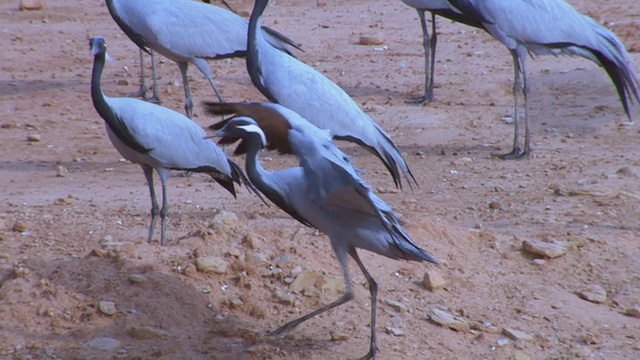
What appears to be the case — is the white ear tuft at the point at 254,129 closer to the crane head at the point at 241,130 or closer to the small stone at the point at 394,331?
the crane head at the point at 241,130

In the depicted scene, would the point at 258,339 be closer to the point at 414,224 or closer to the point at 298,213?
the point at 298,213

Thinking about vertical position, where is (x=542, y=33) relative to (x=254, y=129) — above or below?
below

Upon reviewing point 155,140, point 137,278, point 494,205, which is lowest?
point 494,205

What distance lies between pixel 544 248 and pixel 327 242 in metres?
1.39

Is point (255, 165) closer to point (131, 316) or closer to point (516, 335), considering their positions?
point (131, 316)

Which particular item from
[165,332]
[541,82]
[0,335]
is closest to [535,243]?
[165,332]

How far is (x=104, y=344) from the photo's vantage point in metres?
4.88

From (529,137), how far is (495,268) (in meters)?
3.03

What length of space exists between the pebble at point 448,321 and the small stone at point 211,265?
46.3 inches

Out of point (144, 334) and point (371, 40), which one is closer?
point (144, 334)

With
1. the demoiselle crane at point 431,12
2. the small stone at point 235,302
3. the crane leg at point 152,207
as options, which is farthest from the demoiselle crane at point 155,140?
the demoiselle crane at point 431,12

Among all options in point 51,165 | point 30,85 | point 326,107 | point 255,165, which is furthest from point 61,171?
point 255,165

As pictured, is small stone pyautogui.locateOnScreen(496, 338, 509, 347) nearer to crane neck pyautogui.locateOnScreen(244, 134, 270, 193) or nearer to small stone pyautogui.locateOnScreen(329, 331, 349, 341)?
A: small stone pyautogui.locateOnScreen(329, 331, 349, 341)

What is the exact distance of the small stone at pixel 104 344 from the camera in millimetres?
4852
